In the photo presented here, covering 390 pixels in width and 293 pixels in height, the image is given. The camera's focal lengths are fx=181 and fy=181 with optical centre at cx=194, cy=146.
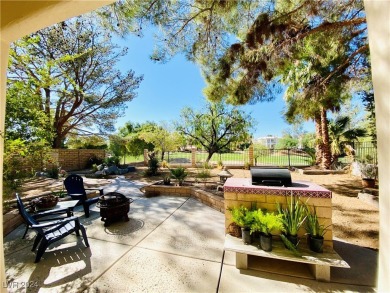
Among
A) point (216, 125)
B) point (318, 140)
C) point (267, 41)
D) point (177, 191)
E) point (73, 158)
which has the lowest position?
point (177, 191)

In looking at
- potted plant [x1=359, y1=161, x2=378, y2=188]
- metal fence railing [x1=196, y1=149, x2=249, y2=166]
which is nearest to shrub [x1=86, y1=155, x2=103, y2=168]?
metal fence railing [x1=196, y1=149, x2=249, y2=166]

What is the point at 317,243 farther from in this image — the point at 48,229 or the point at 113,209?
the point at 48,229

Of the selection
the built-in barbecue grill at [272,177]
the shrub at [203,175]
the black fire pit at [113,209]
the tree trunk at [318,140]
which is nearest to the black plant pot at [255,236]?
the built-in barbecue grill at [272,177]

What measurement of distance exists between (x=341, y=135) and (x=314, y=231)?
1090 cm

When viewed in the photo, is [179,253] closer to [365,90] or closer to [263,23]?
[263,23]

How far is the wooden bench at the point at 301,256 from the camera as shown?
2056 mm

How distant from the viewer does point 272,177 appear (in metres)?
2.73

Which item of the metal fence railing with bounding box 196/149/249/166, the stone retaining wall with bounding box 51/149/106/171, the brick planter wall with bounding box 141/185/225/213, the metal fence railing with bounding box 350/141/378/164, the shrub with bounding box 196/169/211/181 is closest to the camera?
the brick planter wall with bounding box 141/185/225/213

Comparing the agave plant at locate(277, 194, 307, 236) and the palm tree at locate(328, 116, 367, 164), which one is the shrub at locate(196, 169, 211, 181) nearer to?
the agave plant at locate(277, 194, 307, 236)

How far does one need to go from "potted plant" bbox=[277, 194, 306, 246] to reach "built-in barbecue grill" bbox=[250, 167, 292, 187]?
0.97 ft

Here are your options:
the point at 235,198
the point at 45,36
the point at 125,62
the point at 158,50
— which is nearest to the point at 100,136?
the point at 125,62

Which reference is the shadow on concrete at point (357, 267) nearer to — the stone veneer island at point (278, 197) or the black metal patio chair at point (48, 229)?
the stone veneer island at point (278, 197)

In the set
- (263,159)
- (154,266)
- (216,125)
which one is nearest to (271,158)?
(263,159)

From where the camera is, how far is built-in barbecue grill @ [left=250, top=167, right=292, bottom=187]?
269 cm
